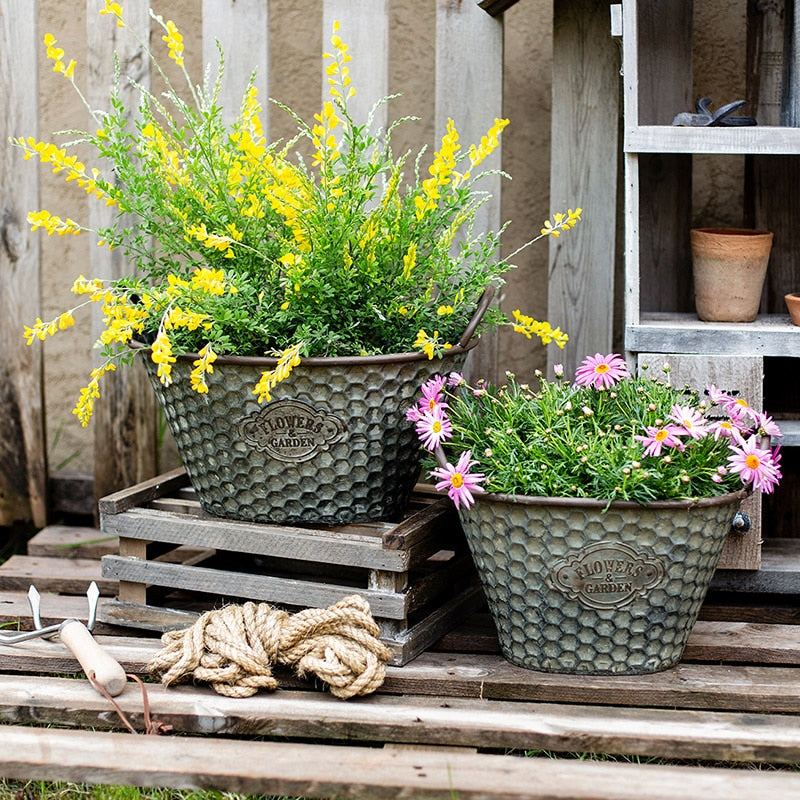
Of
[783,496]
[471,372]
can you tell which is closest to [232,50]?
[471,372]

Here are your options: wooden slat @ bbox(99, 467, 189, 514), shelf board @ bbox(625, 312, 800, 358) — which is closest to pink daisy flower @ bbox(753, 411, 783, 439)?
shelf board @ bbox(625, 312, 800, 358)

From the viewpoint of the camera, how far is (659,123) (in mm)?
2418

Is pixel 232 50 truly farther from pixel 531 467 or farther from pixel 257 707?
pixel 257 707

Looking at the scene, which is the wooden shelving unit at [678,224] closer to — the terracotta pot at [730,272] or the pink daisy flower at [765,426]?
the terracotta pot at [730,272]

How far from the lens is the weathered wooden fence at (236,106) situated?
2.41 metres

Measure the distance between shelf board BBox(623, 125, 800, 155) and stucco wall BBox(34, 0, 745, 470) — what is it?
1.73ft

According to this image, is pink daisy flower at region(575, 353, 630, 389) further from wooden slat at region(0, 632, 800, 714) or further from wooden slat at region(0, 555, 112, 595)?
wooden slat at region(0, 555, 112, 595)

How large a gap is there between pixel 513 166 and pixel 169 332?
41.9 inches

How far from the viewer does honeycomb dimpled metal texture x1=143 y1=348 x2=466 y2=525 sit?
6.35 ft

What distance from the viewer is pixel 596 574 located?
1798mm

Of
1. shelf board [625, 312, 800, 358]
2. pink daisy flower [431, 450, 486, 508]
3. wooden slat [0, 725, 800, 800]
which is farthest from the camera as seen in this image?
shelf board [625, 312, 800, 358]

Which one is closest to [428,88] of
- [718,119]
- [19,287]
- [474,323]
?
[718,119]

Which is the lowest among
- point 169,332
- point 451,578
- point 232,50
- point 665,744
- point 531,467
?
point 665,744

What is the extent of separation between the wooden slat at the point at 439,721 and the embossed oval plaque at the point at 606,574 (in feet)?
0.57
